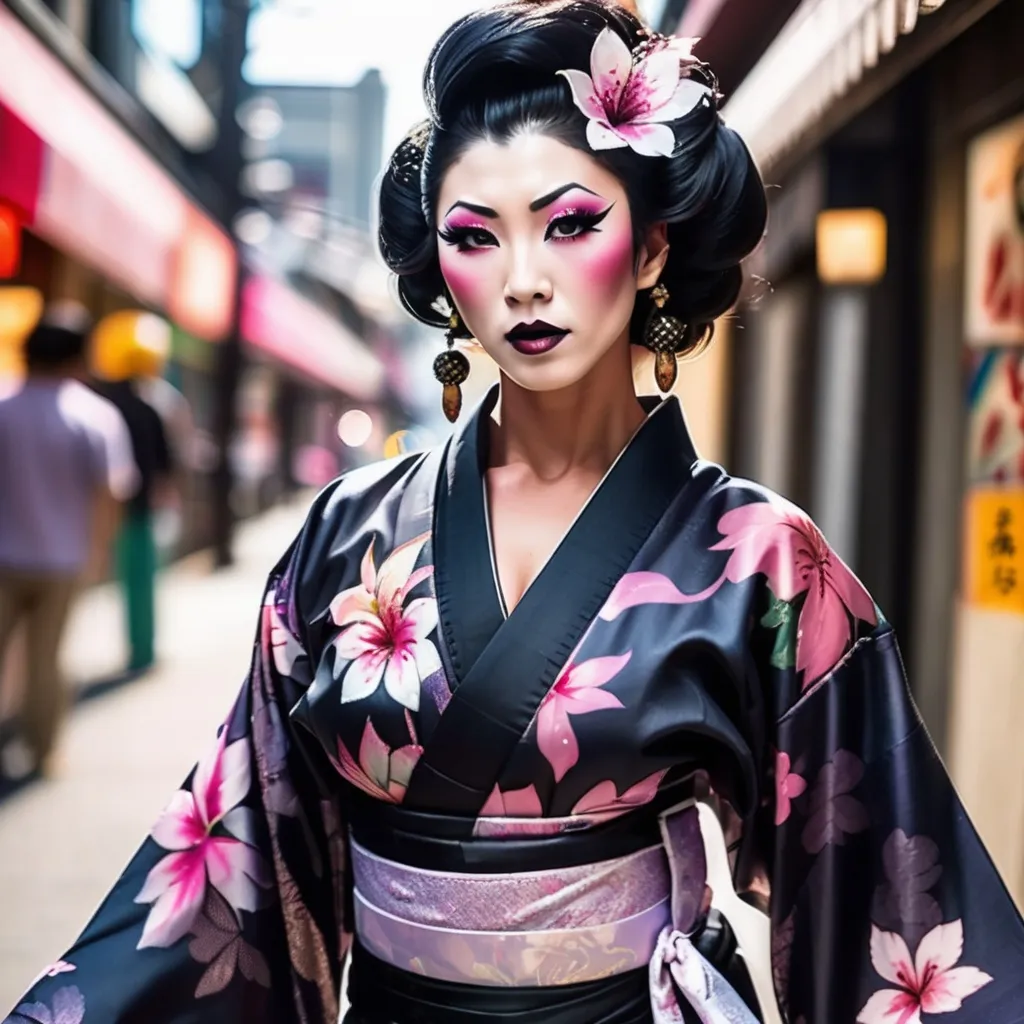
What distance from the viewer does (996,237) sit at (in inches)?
115

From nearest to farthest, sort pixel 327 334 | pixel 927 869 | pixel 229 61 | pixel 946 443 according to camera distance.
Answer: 1. pixel 927 869
2. pixel 946 443
3. pixel 229 61
4. pixel 327 334

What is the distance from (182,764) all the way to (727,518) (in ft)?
10.9

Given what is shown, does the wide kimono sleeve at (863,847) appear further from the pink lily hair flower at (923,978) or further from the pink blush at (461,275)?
the pink blush at (461,275)

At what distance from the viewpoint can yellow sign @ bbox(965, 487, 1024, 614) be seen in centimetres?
287

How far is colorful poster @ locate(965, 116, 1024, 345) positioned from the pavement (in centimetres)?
177

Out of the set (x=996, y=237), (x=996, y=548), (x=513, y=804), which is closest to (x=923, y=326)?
(x=996, y=237)

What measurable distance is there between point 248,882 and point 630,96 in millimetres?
1046

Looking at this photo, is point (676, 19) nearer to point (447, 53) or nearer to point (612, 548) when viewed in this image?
point (447, 53)

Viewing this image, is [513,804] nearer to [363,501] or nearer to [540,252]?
[363,501]

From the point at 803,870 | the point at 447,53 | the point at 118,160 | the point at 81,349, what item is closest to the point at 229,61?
the point at 118,160

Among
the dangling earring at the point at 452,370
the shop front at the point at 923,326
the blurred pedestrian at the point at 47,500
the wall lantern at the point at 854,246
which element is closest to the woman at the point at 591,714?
the dangling earring at the point at 452,370

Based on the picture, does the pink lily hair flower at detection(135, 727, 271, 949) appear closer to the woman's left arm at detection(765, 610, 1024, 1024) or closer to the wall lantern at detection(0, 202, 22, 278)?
the woman's left arm at detection(765, 610, 1024, 1024)

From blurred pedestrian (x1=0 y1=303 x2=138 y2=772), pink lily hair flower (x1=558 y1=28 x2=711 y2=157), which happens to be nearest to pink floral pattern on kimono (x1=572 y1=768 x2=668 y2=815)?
pink lily hair flower (x1=558 y1=28 x2=711 y2=157)

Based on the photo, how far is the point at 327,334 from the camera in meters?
18.5
